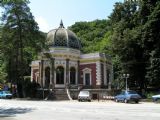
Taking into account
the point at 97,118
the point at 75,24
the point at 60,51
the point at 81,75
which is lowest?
the point at 97,118

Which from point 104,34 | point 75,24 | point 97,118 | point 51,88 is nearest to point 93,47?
point 104,34

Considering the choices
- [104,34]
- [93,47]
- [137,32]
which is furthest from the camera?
[104,34]

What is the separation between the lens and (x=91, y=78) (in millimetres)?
60594

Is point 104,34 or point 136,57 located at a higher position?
point 104,34

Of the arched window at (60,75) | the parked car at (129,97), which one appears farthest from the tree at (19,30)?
the parked car at (129,97)

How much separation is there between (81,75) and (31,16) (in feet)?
45.6

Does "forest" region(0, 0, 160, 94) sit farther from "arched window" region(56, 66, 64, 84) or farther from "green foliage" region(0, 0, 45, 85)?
"arched window" region(56, 66, 64, 84)

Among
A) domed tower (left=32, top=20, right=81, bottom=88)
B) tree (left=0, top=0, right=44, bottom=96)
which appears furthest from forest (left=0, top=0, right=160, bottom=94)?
domed tower (left=32, top=20, right=81, bottom=88)

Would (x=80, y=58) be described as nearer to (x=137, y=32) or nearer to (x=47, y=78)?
(x=47, y=78)

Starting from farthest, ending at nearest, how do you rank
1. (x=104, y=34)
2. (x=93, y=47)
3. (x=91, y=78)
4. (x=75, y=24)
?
(x=75, y=24) < (x=104, y=34) < (x=93, y=47) < (x=91, y=78)

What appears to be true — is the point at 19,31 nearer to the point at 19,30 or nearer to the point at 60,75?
the point at 19,30

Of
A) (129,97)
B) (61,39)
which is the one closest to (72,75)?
(61,39)

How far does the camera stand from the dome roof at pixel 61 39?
2360 inches

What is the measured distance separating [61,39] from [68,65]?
4.68 meters
